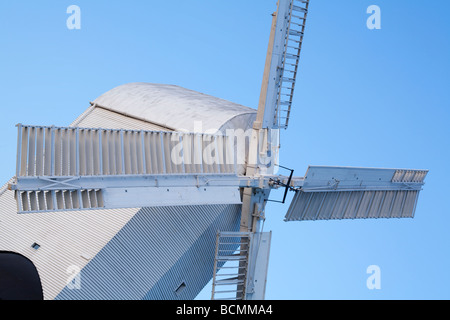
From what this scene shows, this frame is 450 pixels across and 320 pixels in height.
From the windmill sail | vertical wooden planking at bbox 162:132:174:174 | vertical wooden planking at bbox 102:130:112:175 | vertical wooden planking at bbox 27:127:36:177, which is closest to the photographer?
vertical wooden planking at bbox 27:127:36:177

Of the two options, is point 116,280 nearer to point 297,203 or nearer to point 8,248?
point 8,248

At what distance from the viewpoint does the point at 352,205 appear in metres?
22.7

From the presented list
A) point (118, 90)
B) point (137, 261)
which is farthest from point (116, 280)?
point (118, 90)

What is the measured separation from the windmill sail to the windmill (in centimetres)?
3

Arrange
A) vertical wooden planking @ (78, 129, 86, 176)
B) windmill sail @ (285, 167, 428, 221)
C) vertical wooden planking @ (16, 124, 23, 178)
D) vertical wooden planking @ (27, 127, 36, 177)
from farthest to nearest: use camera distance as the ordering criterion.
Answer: windmill sail @ (285, 167, 428, 221) → vertical wooden planking @ (78, 129, 86, 176) → vertical wooden planking @ (27, 127, 36, 177) → vertical wooden planking @ (16, 124, 23, 178)

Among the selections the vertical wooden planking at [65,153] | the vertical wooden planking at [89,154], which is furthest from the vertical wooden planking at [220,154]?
the vertical wooden planking at [65,153]

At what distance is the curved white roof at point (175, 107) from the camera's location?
901 inches

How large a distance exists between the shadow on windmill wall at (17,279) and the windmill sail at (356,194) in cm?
728

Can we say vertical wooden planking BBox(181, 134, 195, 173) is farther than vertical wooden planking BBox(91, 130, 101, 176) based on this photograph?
Yes

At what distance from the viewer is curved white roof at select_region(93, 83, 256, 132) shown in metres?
22.9

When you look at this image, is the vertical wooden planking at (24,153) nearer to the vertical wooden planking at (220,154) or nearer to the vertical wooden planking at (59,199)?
the vertical wooden planking at (59,199)

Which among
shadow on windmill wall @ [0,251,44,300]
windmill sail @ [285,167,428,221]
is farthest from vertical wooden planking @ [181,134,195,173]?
shadow on windmill wall @ [0,251,44,300]

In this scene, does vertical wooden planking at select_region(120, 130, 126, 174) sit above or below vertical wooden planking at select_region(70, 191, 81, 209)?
above

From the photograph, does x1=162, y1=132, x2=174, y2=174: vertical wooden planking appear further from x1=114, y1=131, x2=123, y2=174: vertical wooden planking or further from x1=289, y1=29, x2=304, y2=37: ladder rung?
x1=289, y1=29, x2=304, y2=37: ladder rung
